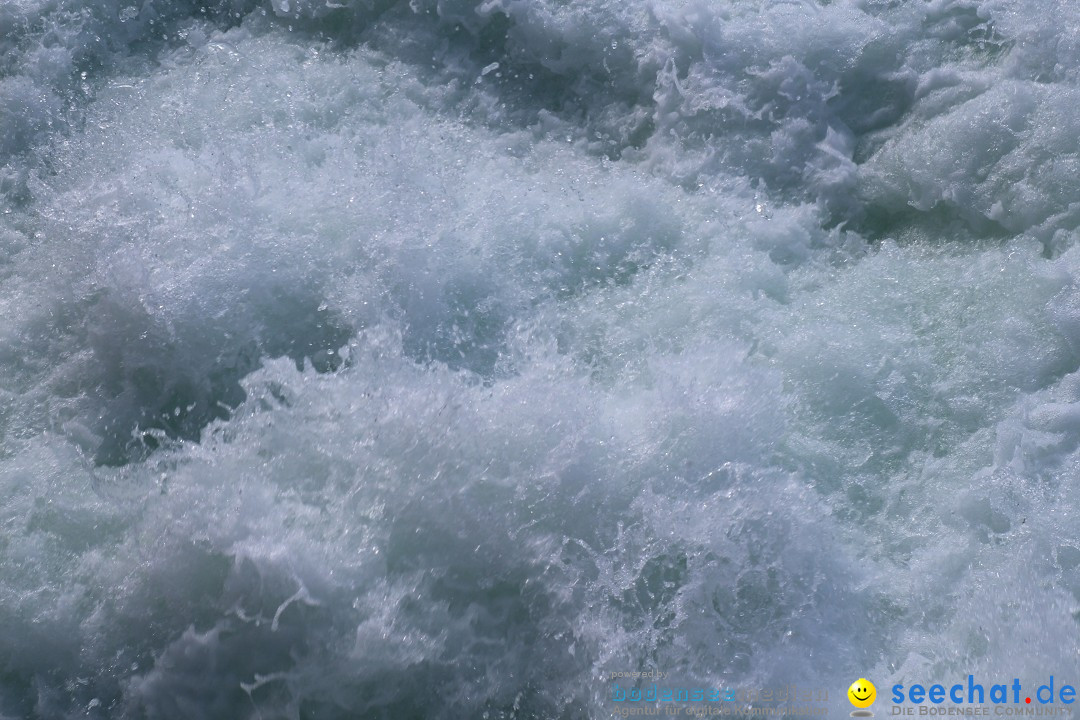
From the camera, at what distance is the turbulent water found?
2.87 m

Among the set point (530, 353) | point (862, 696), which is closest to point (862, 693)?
point (862, 696)

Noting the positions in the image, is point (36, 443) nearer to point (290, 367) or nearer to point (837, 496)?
point (290, 367)

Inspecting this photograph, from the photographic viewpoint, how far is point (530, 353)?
3.39 m

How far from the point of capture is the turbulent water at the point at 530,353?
9.43 ft

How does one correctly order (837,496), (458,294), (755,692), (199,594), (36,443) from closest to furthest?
1. (755,692)
2. (199,594)
3. (837,496)
4. (36,443)
5. (458,294)

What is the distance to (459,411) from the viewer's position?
3090mm

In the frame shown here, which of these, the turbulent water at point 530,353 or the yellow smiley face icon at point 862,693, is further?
the turbulent water at point 530,353

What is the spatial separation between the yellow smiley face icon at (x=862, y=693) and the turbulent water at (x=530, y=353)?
0.17ft

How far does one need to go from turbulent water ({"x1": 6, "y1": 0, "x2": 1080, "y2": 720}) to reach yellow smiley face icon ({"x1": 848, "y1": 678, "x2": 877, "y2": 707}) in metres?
0.05

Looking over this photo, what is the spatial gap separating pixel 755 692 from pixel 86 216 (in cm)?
302

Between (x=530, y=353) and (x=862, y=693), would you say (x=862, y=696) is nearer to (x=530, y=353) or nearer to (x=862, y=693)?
(x=862, y=693)

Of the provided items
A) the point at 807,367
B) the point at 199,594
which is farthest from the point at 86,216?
the point at 807,367

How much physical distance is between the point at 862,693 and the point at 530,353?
1.48 m

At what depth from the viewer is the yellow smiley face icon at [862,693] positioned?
2.72m
